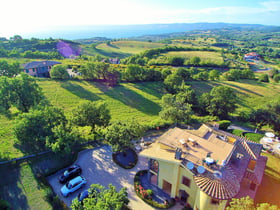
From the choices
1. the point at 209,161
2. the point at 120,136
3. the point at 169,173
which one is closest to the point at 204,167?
the point at 209,161

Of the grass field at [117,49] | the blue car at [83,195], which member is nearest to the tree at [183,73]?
the blue car at [83,195]

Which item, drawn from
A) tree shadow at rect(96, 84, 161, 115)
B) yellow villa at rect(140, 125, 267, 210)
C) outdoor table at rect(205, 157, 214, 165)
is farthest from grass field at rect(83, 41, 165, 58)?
outdoor table at rect(205, 157, 214, 165)

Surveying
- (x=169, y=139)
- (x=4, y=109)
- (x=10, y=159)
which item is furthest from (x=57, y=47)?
(x=169, y=139)

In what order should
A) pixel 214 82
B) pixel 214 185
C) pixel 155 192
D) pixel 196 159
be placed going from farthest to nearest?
pixel 214 82, pixel 155 192, pixel 196 159, pixel 214 185

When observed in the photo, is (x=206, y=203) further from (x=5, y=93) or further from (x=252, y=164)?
(x=5, y=93)

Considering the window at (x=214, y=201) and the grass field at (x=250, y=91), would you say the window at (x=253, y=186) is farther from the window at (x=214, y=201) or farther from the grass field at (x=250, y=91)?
the grass field at (x=250, y=91)

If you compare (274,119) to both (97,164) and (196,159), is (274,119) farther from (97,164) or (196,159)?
(97,164)

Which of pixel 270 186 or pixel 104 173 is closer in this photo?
pixel 270 186
